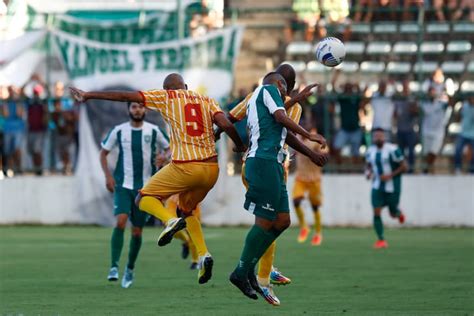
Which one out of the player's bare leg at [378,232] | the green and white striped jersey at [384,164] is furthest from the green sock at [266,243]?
the green and white striped jersey at [384,164]

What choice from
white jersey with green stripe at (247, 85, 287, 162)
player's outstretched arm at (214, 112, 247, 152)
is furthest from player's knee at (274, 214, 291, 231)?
player's outstretched arm at (214, 112, 247, 152)

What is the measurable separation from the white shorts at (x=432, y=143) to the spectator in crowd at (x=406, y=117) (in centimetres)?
26

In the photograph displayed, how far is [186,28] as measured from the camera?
90.1 feet

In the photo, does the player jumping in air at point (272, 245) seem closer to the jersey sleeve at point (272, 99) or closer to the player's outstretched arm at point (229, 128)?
the player's outstretched arm at point (229, 128)

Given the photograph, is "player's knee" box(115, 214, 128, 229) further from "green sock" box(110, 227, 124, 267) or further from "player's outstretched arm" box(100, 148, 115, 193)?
"player's outstretched arm" box(100, 148, 115, 193)

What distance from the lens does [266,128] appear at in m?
12.1

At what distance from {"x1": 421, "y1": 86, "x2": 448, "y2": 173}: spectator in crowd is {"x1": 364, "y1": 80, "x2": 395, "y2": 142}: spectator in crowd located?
0.71m

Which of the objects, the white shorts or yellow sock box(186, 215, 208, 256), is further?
the white shorts

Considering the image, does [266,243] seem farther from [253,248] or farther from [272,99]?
[272,99]

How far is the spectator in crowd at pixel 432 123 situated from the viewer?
2691 centimetres

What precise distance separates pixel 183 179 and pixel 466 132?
15.3 m

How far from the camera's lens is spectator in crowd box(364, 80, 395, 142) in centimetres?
2681

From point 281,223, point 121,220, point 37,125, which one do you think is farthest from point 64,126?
point 281,223

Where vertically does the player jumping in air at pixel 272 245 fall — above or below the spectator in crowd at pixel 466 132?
above
